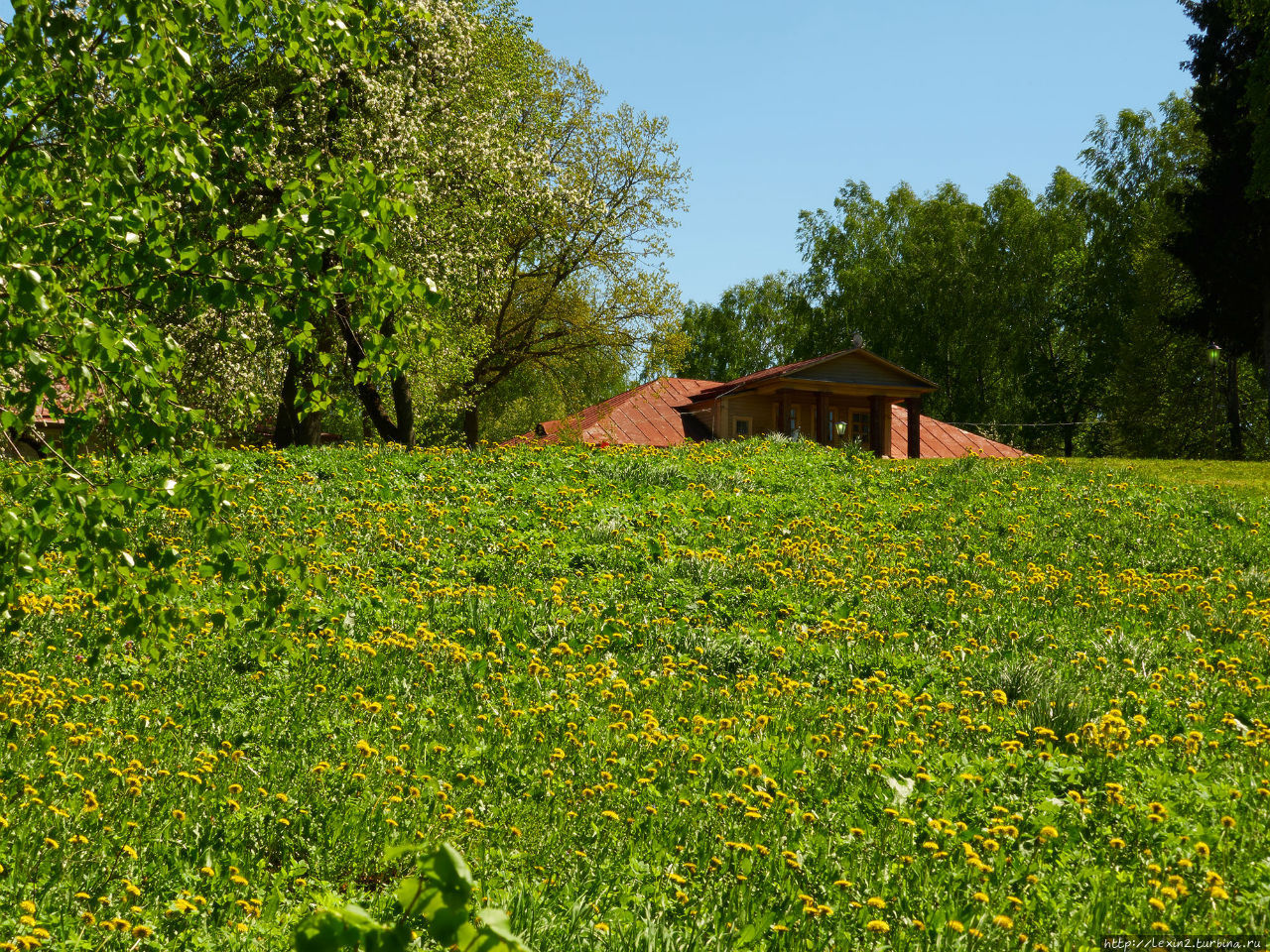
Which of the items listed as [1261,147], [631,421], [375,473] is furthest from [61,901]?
[631,421]

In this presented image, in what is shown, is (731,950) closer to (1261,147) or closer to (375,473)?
(375,473)

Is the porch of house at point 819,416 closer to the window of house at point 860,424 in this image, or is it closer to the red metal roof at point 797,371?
the window of house at point 860,424

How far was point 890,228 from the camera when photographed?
168ft

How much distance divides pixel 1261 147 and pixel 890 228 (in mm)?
29363

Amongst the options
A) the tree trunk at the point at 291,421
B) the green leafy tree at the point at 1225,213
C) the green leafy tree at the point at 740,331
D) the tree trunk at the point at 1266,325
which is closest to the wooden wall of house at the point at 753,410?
the green leafy tree at the point at 1225,213

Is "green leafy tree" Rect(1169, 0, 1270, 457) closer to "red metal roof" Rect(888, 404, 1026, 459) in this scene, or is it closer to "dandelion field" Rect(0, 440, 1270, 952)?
"red metal roof" Rect(888, 404, 1026, 459)

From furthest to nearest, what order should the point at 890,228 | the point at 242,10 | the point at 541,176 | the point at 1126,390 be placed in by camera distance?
the point at 890,228, the point at 1126,390, the point at 541,176, the point at 242,10

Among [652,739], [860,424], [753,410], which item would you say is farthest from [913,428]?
[652,739]

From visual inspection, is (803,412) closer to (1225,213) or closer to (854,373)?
(854,373)

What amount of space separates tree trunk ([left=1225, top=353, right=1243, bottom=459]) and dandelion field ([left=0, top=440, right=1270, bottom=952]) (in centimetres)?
2779

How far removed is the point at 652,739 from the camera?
16.9 feet

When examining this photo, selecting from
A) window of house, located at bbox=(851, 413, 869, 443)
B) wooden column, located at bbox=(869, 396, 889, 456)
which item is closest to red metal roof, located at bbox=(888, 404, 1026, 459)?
wooden column, located at bbox=(869, 396, 889, 456)

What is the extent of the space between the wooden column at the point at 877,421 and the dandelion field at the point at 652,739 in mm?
23749

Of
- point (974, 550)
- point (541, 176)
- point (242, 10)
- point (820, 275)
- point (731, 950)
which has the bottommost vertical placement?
point (731, 950)
